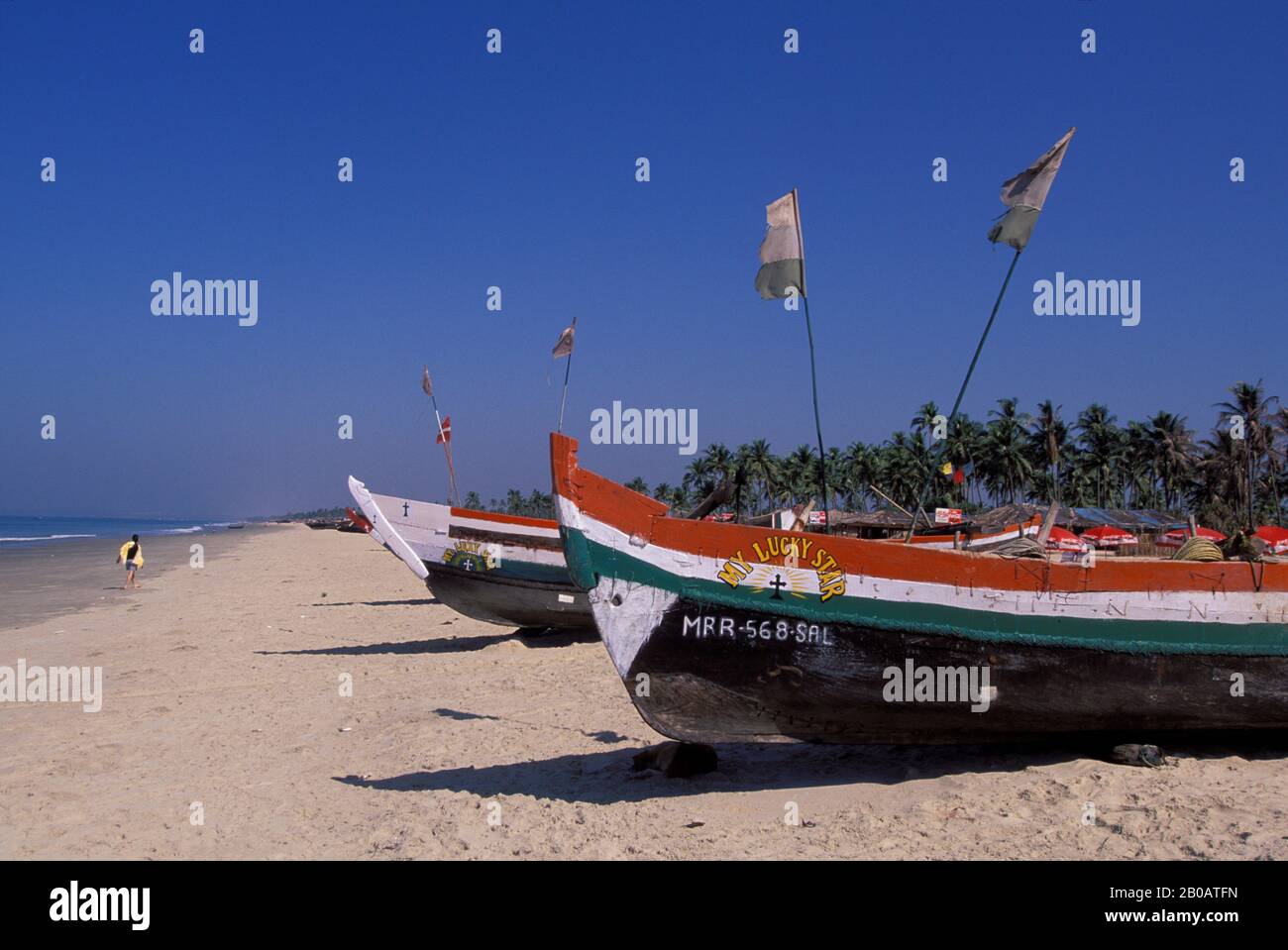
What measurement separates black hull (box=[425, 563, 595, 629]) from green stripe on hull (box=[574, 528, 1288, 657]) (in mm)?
6859

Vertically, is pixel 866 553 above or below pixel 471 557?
above

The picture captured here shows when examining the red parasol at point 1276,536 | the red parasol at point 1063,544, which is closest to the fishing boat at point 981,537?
the red parasol at point 1063,544

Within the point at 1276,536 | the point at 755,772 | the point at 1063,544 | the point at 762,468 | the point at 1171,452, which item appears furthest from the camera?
the point at 762,468

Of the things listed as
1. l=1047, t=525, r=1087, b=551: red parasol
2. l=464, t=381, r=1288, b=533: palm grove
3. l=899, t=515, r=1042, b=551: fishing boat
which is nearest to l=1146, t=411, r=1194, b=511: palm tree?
l=464, t=381, r=1288, b=533: palm grove

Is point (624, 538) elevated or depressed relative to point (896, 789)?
elevated

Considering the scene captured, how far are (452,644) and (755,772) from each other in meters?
8.01

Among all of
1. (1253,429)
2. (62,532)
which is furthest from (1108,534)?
(62,532)

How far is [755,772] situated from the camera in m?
6.53

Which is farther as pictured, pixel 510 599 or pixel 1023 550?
pixel 510 599

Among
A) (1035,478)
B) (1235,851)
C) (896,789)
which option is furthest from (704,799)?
(1035,478)

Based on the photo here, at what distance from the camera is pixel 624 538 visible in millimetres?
6090

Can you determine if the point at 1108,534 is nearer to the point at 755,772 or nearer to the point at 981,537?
the point at 981,537
